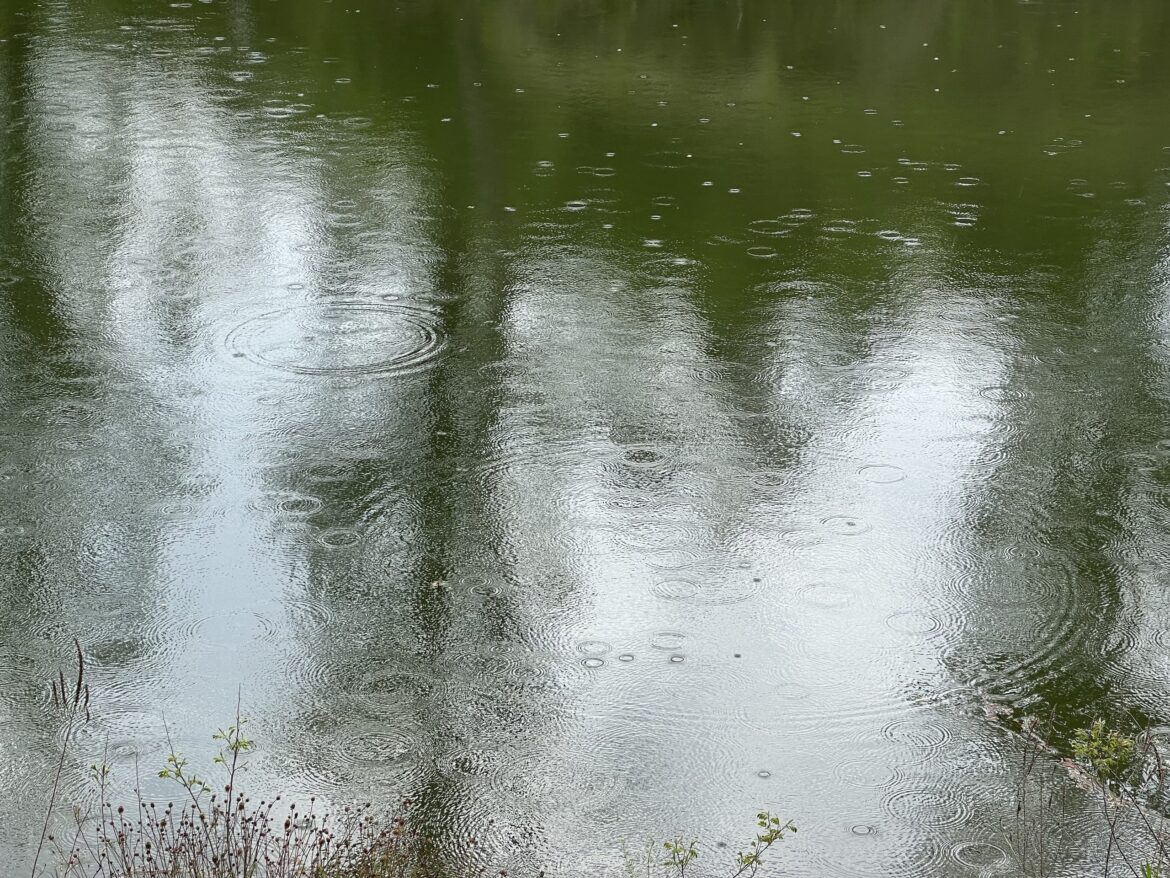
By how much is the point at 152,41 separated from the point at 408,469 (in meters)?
9.32

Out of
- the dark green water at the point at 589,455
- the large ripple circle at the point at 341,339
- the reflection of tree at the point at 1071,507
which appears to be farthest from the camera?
the large ripple circle at the point at 341,339

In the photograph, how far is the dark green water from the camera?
3.66m

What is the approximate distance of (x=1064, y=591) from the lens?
4422mm

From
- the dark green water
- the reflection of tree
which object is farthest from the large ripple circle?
the reflection of tree

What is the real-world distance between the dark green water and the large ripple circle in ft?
0.10

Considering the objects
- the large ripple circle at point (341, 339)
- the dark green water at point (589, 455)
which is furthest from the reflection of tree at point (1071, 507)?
the large ripple circle at point (341, 339)

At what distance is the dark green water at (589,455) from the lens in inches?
144

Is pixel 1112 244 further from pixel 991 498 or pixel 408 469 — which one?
pixel 408 469

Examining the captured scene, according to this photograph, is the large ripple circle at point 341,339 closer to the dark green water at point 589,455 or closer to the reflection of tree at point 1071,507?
the dark green water at point 589,455

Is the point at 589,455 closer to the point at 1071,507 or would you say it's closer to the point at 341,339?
the point at 341,339

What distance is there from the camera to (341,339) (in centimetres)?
639

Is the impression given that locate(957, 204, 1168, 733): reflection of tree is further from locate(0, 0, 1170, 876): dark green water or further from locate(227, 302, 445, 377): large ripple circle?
locate(227, 302, 445, 377): large ripple circle

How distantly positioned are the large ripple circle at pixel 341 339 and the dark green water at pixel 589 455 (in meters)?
0.03

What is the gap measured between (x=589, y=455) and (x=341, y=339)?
1.66 meters
